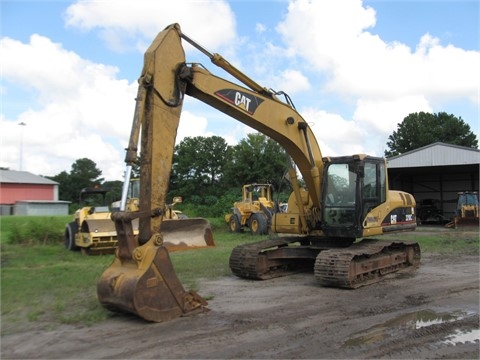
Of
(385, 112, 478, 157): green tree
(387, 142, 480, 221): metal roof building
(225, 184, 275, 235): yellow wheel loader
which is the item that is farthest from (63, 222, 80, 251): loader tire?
(385, 112, 478, 157): green tree

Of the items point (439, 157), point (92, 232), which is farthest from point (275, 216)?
point (439, 157)

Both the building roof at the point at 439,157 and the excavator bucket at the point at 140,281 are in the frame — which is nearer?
the excavator bucket at the point at 140,281

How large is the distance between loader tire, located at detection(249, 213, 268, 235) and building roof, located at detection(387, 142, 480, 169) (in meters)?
12.5

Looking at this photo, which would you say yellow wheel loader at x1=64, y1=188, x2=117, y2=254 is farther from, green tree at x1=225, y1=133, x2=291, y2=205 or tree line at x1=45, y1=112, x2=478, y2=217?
green tree at x1=225, y1=133, x2=291, y2=205

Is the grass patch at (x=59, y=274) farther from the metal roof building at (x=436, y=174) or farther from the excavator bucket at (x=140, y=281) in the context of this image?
the metal roof building at (x=436, y=174)

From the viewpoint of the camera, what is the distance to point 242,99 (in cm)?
764

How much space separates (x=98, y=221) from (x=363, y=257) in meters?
7.62

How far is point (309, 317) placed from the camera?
6.41 meters

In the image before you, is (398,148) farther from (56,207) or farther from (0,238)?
(0,238)

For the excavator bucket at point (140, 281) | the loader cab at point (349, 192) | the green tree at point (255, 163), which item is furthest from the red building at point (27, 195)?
the excavator bucket at point (140, 281)

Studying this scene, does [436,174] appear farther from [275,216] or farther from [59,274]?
[59,274]

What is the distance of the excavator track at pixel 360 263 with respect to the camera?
824cm

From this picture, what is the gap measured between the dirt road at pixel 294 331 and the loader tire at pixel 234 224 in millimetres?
12786

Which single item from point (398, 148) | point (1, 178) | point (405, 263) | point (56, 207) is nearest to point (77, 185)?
point (1, 178)
